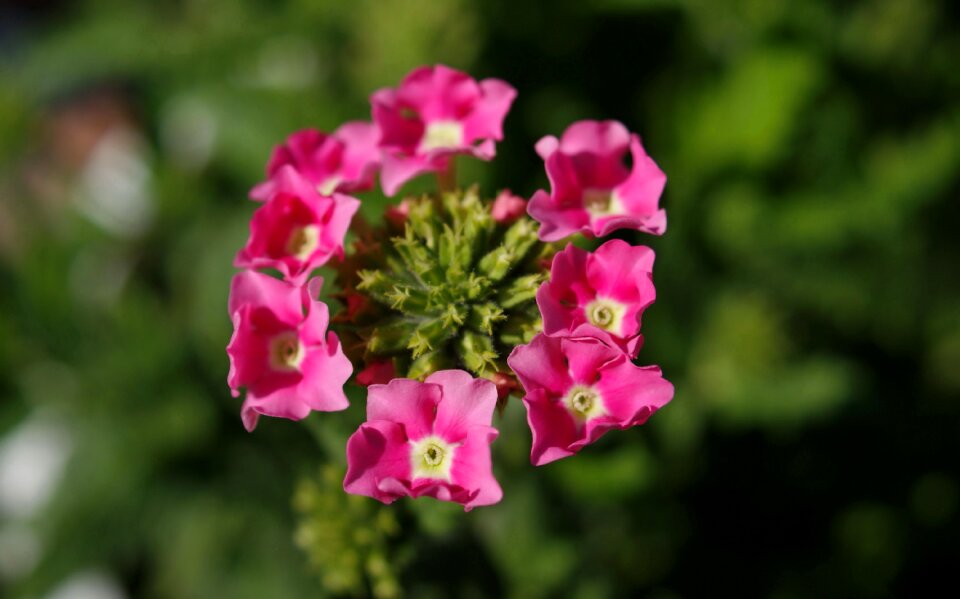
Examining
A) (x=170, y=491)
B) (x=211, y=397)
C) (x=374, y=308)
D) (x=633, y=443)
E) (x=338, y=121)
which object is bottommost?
(x=170, y=491)

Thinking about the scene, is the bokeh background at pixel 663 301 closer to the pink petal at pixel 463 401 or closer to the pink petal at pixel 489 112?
the pink petal at pixel 489 112

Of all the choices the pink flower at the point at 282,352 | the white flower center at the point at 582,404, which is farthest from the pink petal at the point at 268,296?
the white flower center at the point at 582,404

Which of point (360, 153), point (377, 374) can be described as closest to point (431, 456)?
point (377, 374)

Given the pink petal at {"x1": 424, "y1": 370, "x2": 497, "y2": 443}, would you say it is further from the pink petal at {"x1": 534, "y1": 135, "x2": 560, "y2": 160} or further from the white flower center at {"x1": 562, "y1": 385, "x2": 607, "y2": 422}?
the pink petal at {"x1": 534, "y1": 135, "x2": 560, "y2": 160}

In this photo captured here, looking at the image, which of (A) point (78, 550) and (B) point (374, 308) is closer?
(B) point (374, 308)

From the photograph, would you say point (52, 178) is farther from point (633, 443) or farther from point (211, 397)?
point (633, 443)

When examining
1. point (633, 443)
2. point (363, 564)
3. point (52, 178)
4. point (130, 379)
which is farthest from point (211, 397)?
point (52, 178)

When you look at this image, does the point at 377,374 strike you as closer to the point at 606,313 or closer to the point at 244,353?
the point at 244,353
